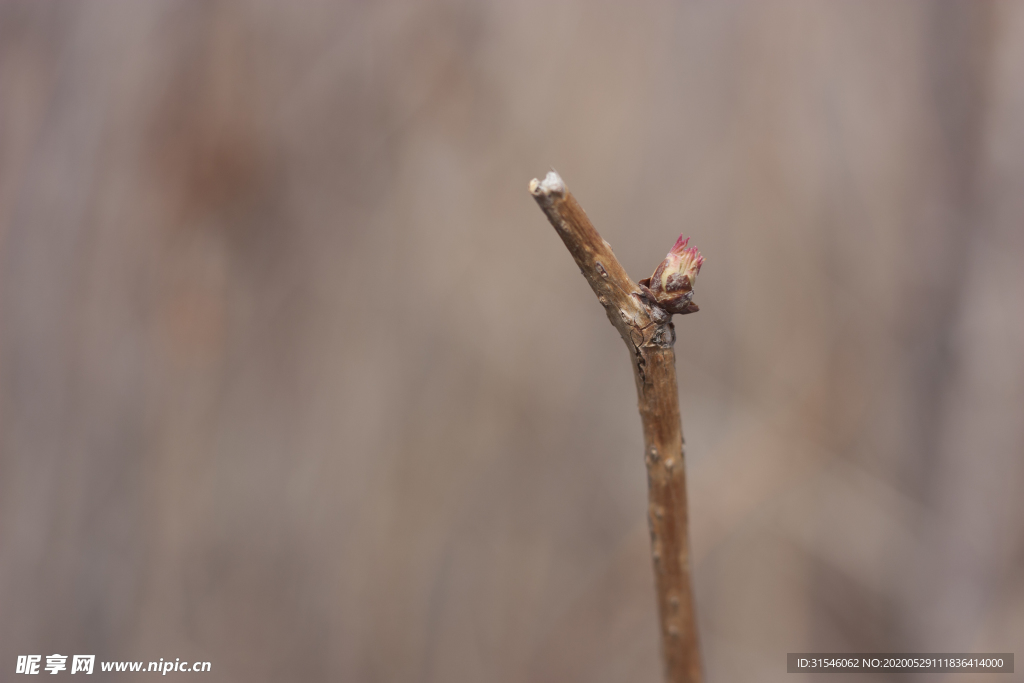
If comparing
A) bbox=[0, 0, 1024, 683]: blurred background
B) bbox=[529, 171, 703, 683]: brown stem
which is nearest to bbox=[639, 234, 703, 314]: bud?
bbox=[529, 171, 703, 683]: brown stem

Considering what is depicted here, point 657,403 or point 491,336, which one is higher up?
point 491,336

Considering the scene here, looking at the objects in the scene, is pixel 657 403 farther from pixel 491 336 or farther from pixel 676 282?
pixel 491 336

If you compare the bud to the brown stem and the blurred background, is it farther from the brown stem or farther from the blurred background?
the blurred background

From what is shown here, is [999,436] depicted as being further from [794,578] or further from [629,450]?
[629,450]

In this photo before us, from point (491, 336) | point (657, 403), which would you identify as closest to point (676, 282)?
point (657, 403)

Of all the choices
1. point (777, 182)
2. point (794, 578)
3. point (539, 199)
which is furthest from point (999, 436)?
point (539, 199)

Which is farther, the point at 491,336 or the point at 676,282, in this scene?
the point at 491,336
